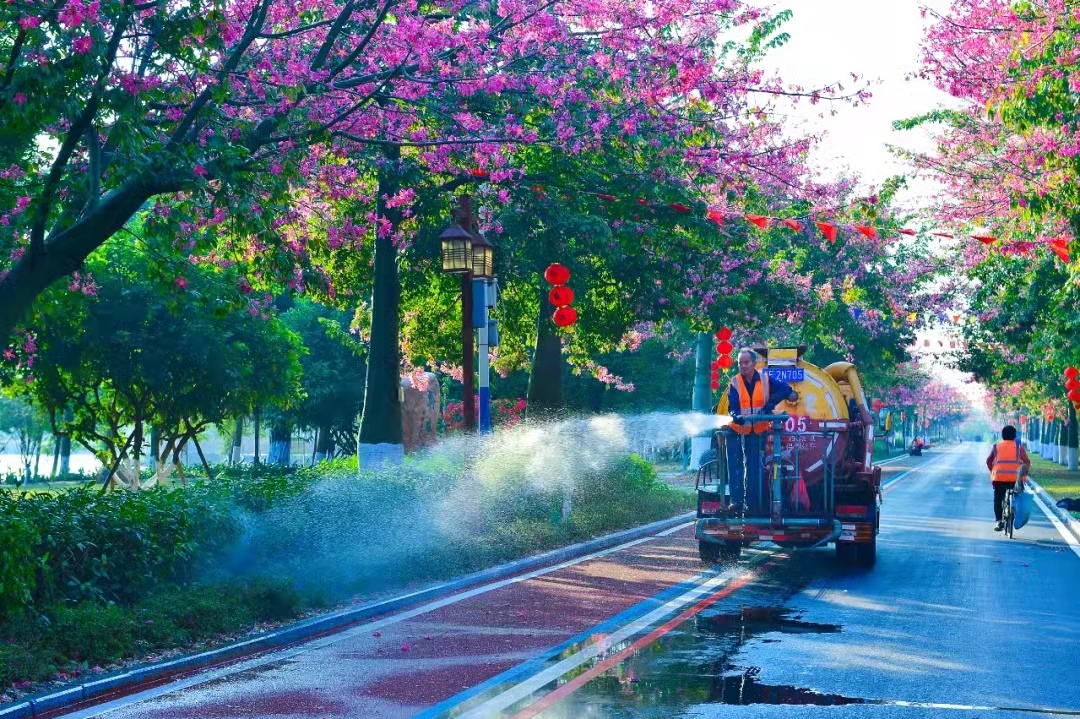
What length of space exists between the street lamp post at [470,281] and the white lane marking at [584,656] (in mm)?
5379

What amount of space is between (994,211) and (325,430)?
38.6 meters

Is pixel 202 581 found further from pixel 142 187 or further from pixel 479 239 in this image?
pixel 479 239

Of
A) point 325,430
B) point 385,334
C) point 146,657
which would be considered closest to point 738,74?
point 385,334

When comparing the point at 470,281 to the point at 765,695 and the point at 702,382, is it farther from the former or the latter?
the point at 702,382

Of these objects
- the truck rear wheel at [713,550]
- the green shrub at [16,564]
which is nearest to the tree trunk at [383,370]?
the truck rear wheel at [713,550]

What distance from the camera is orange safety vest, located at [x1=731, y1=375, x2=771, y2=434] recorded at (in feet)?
48.9

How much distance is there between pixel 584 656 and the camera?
32.7 ft

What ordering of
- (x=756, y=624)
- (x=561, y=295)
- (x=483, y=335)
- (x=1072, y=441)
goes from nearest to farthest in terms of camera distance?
(x=756, y=624), (x=483, y=335), (x=561, y=295), (x=1072, y=441)

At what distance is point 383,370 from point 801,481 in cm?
807

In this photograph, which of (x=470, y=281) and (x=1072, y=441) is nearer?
(x=470, y=281)

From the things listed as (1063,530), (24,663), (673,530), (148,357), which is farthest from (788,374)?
(148,357)

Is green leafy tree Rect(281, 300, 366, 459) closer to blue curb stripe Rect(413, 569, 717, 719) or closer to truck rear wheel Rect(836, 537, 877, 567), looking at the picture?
truck rear wheel Rect(836, 537, 877, 567)

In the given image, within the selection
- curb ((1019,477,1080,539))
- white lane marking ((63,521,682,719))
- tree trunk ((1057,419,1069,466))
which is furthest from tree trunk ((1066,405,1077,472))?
white lane marking ((63,521,682,719))

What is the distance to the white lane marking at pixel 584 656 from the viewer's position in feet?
26.5
